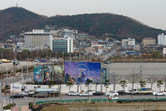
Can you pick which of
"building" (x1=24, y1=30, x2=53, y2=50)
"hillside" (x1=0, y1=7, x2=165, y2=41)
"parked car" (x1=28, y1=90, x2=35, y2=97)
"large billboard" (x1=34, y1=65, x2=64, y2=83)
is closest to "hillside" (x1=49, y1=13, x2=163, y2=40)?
"hillside" (x1=0, y1=7, x2=165, y2=41)

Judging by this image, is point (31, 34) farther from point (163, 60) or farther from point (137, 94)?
point (137, 94)

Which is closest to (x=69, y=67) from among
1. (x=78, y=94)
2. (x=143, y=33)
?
(x=78, y=94)

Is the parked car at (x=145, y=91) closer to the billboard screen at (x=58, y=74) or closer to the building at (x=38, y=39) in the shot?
the billboard screen at (x=58, y=74)

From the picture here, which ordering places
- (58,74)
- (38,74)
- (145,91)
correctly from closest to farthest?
(145,91)
(38,74)
(58,74)

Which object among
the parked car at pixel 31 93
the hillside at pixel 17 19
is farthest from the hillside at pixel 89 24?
the parked car at pixel 31 93

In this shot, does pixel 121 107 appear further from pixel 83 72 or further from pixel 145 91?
pixel 83 72

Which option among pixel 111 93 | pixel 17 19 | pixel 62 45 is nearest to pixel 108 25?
pixel 17 19
